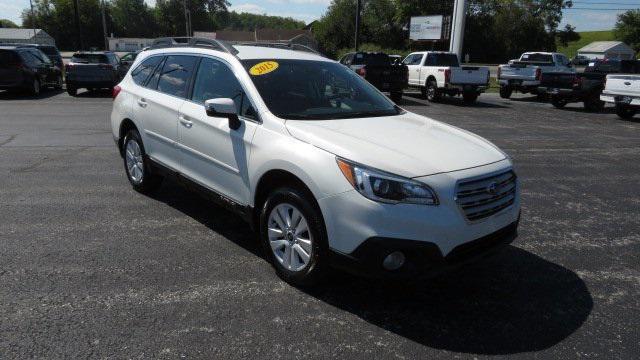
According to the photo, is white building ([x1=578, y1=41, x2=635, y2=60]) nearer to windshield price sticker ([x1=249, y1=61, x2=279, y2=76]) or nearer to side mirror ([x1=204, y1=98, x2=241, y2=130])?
windshield price sticker ([x1=249, y1=61, x2=279, y2=76])

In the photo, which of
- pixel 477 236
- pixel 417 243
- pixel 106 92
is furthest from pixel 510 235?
pixel 106 92

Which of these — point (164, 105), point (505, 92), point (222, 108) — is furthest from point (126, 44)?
point (222, 108)

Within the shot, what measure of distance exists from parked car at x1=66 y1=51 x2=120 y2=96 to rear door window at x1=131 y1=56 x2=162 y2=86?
13271mm

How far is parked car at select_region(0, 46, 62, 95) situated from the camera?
53.8 feet

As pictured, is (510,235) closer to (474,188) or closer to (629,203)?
(474,188)

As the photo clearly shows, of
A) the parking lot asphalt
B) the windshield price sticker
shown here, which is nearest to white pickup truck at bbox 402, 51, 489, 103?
the parking lot asphalt

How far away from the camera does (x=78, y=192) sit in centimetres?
613

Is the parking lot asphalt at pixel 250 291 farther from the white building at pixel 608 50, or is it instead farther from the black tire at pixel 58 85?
the white building at pixel 608 50

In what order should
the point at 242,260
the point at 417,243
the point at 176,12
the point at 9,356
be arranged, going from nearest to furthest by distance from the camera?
the point at 9,356
the point at 417,243
the point at 242,260
the point at 176,12

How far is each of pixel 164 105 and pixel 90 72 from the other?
48.3 feet

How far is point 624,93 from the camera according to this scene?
1479 centimetres

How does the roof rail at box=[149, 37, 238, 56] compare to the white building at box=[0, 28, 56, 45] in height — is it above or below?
below

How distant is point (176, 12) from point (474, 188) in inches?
5130

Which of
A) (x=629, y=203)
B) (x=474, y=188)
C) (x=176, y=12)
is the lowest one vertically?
(x=629, y=203)
